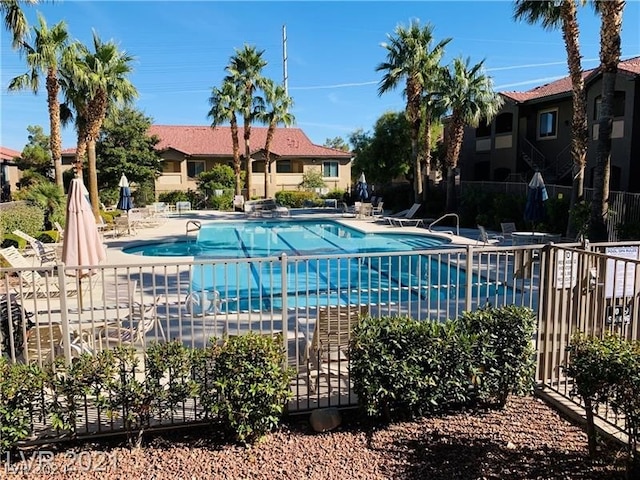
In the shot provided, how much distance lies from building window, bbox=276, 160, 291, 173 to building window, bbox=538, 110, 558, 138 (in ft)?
74.8

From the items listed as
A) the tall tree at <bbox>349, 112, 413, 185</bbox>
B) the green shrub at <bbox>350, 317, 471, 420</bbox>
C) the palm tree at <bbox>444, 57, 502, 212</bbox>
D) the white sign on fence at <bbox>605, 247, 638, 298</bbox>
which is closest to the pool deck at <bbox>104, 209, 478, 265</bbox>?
the palm tree at <bbox>444, 57, 502, 212</bbox>

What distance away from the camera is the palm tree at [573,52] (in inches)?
604

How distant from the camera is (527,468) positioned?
3.79 metres

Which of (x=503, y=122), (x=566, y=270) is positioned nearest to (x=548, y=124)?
(x=503, y=122)

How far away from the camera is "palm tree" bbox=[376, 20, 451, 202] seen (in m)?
26.5

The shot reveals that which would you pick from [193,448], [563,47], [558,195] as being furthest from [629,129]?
[193,448]

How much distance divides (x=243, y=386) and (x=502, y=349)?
8.01ft

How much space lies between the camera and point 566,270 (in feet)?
16.9

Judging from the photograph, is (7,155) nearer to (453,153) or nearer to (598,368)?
(453,153)

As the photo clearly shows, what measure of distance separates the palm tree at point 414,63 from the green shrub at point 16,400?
24859 mm

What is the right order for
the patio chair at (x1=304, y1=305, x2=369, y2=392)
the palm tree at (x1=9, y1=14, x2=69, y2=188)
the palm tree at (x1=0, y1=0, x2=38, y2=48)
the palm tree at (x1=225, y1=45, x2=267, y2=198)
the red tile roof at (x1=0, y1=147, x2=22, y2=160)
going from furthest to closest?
the red tile roof at (x1=0, y1=147, x2=22, y2=160) < the palm tree at (x1=225, y1=45, x2=267, y2=198) < the palm tree at (x1=9, y1=14, x2=69, y2=188) < the palm tree at (x1=0, y1=0, x2=38, y2=48) < the patio chair at (x1=304, y1=305, x2=369, y2=392)

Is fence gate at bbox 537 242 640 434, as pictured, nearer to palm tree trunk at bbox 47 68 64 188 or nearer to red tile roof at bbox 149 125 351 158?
palm tree trunk at bbox 47 68 64 188

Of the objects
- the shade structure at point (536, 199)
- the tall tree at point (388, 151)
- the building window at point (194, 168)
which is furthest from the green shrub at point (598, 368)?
the building window at point (194, 168)

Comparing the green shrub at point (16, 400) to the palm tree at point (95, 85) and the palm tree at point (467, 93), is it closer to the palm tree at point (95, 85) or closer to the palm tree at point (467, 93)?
the palm tree at point (95, 85)
